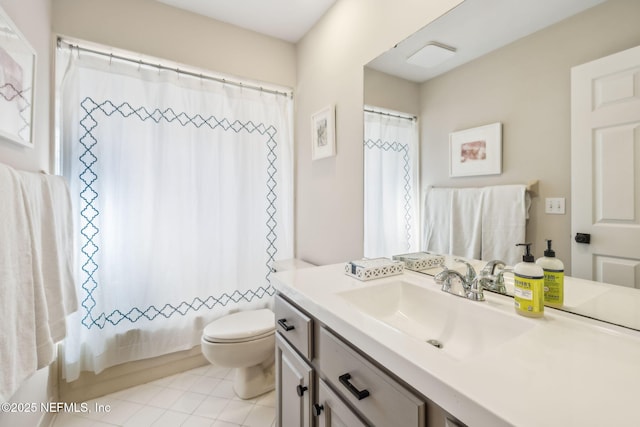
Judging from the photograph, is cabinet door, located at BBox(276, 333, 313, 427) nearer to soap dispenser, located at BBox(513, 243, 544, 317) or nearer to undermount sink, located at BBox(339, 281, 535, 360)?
undermount sink, located at BBox(339, 281, 535, 360)

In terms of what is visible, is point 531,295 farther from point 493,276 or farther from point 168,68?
point 168,68

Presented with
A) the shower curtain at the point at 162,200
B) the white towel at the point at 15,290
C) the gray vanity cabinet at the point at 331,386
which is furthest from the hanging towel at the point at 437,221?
the white towel at the point at 15,290

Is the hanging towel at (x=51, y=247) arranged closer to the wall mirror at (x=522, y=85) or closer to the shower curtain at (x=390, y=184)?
the shower curtain at (x=390, y=184)

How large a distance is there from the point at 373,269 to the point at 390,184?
47cm

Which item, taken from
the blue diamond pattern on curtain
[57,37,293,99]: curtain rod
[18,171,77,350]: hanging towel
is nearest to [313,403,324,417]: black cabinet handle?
[18,171,77,350]: hanging towel

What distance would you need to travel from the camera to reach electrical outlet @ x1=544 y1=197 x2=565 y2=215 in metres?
0.81

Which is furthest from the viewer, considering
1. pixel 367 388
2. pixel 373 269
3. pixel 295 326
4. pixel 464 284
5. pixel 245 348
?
pixel 245 348

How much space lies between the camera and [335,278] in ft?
3.82

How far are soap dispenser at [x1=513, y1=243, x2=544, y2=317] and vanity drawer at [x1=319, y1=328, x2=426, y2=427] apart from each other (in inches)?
15.8

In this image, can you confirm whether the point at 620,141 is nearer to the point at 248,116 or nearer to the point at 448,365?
the point at 448,365

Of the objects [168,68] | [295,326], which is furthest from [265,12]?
[295,326]

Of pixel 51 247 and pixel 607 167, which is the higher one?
pixel 607 167

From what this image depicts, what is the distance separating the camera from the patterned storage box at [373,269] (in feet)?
3.71

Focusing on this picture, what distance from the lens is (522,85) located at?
89 centimetres
